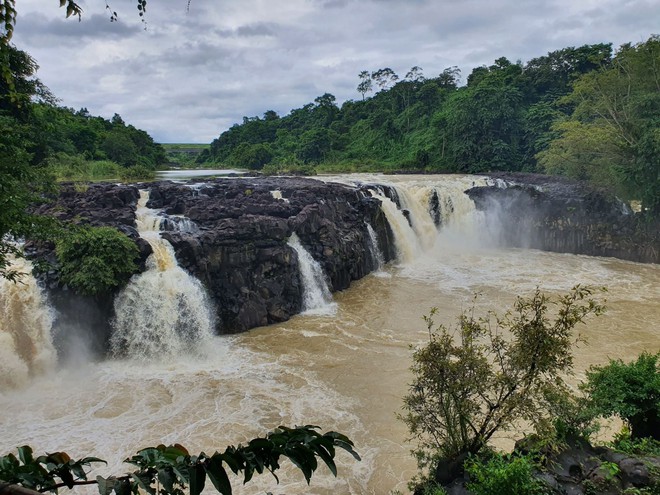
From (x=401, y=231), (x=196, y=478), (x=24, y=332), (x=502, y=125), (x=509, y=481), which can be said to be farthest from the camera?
(x=502, y=125)

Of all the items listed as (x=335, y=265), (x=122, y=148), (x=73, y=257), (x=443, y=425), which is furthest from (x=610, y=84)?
(x=122, y=148)

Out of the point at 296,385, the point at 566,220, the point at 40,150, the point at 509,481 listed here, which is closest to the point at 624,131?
the point at 566,220

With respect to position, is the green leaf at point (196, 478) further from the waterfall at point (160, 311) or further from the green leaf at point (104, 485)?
the waterfall at point (160, 311)

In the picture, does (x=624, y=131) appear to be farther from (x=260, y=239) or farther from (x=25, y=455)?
Answer: (x=25, y=455)

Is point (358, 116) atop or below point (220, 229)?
atop

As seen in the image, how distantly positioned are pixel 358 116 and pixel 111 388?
5047 cm

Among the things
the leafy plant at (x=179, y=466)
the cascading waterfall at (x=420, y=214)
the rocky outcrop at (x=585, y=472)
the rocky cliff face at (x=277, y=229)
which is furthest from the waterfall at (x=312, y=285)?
the leafy plant at (x=179, y=466)

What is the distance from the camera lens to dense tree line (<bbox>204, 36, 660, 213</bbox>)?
68.2ft

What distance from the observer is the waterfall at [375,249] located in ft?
63.7

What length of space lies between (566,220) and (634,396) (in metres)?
19.0

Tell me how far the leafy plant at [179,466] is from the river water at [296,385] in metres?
6.09

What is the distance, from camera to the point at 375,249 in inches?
771

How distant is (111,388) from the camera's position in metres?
10.0

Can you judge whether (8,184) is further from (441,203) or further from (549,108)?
(549,108)
